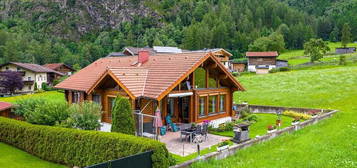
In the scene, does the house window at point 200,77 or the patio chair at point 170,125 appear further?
the house window at point 200,77

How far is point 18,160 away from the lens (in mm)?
13977

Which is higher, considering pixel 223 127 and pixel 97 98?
pixel 97 98

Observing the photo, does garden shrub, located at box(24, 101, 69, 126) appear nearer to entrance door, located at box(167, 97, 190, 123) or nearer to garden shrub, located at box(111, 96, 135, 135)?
garden shrub, located at box(111, 96, 135, 135)

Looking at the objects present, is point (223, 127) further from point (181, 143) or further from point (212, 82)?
point (181, 143)

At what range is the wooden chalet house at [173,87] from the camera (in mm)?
16578

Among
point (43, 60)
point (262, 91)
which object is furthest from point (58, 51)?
point (262, 91)

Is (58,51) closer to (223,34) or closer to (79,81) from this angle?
(223,34)

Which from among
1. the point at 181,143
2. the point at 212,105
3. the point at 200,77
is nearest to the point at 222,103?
the point at 212,105

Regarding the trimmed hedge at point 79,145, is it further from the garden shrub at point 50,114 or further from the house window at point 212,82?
the house window at point 212,82

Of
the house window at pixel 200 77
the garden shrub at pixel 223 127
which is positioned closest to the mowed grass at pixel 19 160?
the garden shrub at pixel 223 127

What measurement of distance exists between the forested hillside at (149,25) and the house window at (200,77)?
8221cm

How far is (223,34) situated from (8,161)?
4238 inches

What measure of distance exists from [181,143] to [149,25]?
141969 millimetres

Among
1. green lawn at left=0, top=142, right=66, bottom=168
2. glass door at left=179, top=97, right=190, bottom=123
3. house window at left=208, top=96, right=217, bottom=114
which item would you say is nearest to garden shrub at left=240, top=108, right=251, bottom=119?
house window at left=208, top=96, right=217, bottom=114
